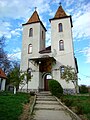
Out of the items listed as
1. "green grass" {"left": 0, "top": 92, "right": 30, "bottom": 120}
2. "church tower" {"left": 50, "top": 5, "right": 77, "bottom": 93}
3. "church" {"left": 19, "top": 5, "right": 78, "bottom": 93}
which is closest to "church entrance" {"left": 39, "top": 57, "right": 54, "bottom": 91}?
"church" {"left": 19, "top": 5, "right": 78, "bottom": 93}

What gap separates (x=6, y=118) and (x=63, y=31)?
18.9 m

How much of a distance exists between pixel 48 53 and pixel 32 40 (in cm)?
368

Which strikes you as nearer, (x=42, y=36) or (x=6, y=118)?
(x=6, y=118)

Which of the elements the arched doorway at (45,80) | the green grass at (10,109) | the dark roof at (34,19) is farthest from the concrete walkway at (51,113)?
the dark roof at (34,19)

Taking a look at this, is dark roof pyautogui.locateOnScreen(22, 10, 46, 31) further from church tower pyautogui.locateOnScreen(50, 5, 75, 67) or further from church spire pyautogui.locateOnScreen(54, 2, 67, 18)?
church spire pyautogui.locateOnScreen(54, 2, 67, 18)

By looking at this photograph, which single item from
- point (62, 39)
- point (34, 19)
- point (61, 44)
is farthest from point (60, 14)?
point (61, 44)

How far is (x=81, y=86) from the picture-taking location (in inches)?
1141

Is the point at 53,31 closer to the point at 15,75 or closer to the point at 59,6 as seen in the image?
the point at 59,6

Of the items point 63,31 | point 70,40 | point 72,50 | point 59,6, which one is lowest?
point 72,50

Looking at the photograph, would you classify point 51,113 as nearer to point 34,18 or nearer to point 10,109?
point 10,109

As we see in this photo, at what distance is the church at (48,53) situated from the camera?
22.4 m

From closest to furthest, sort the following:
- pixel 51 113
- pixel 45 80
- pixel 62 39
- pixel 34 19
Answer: pixel 51 113 < pixel 62 39 < pixel 45 80 < pixel 34 19

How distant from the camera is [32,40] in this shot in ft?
83.6

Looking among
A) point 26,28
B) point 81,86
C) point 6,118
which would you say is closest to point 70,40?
point 26,28
